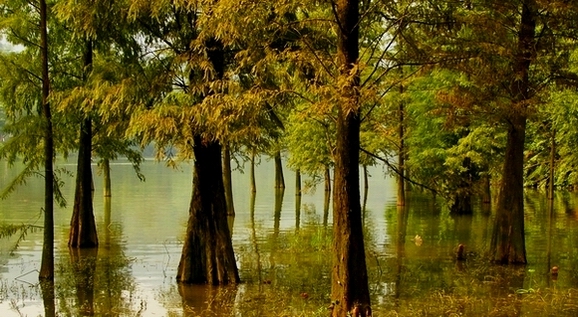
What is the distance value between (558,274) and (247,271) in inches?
291

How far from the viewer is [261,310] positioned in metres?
11.6

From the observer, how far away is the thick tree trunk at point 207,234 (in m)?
14.3

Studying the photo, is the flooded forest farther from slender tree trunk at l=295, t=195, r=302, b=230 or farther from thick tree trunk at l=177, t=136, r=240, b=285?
slender tree trunk at l=295, t=195, r=302, b=230

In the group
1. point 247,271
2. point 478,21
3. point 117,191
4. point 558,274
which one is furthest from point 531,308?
point 117,191

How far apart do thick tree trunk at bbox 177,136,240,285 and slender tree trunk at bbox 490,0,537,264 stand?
23.0 ft

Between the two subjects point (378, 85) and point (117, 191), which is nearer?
point (378, 85)

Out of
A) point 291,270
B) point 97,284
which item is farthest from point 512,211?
point 97,284

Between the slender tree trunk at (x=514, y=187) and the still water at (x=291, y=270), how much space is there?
0.64m

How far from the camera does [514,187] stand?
1667 cm

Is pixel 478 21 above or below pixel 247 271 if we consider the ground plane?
above

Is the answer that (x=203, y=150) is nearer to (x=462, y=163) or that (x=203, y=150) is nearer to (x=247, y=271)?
(x=247, y=271)

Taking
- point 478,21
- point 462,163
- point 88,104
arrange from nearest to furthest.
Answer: point 478,21, point 88,104, point 462,163

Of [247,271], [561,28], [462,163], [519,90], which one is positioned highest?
[561,28]

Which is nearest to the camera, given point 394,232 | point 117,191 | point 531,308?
point 531,308
